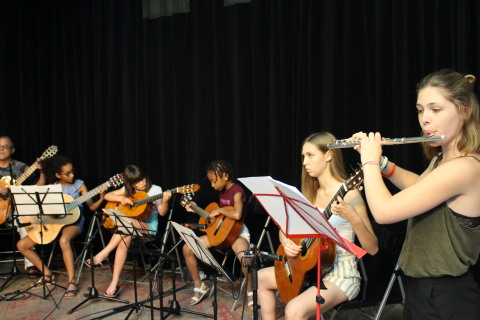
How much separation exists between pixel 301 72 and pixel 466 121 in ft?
8.06

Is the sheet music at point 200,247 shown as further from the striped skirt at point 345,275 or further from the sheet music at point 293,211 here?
the sheet music at point 293,211

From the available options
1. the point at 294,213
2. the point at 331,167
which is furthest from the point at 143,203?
the point at 294,213

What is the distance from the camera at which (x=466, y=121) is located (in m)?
1.29

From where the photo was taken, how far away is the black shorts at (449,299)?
126 cm

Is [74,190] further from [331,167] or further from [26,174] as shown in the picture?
[331,167]

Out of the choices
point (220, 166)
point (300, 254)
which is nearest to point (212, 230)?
point (220, 166)

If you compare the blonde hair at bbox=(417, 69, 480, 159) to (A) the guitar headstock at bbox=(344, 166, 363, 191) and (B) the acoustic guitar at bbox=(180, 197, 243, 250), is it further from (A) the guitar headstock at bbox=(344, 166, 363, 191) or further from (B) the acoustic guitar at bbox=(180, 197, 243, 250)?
(B) the acoustic guitar at bbox=(180, 197, 243, 250)

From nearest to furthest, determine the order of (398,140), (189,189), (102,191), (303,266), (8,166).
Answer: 1. (398,140)
2. (303,266)
3. (189,189)
4. (102,191)
5. (8,166)

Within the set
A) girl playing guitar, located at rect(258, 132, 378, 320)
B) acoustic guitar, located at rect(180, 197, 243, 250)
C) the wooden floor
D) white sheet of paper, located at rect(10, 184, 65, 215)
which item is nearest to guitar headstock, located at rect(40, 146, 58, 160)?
white sheet of paper, located at rect(10, 184, 65, 215)

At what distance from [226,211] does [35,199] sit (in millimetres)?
1715

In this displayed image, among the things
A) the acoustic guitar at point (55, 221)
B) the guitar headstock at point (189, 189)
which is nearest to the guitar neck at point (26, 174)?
the acoustic guitar at point (55, 221)

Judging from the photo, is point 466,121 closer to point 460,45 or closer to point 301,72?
point 460,45

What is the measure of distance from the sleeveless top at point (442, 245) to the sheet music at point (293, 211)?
27 centimetres

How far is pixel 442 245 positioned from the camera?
1.27 metres
